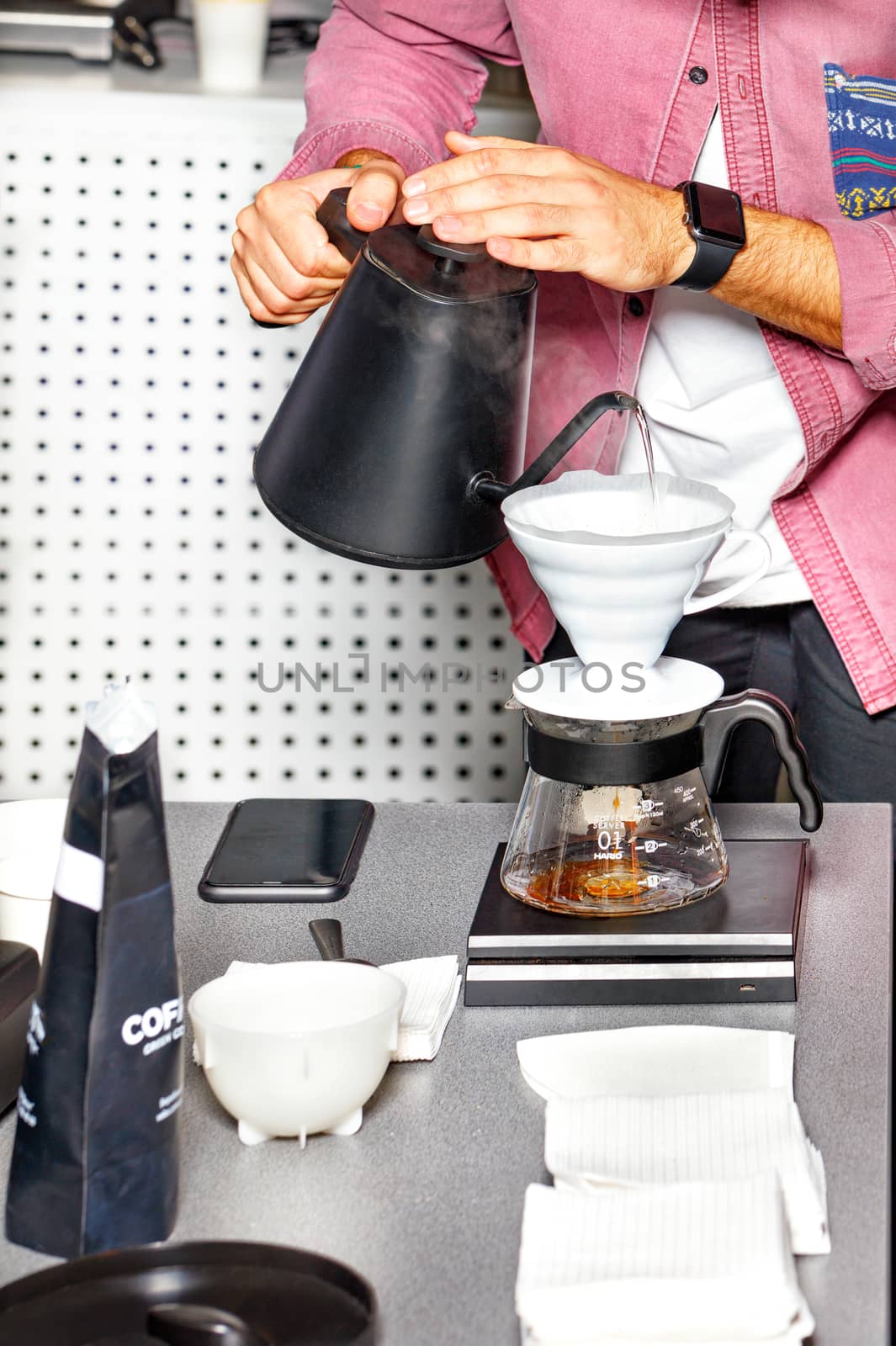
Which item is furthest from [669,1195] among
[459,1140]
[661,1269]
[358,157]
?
[358,157]

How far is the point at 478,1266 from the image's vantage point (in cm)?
65

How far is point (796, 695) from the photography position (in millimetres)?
1386

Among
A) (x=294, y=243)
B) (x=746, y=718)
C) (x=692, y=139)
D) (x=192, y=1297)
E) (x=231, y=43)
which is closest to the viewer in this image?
(x=192, y=1297)

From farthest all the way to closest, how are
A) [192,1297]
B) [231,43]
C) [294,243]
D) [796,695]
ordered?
[231,43], [796,695], [294,243], [192,1297]

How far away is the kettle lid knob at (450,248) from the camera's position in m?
0.88

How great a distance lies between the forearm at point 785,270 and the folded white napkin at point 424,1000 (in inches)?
21.7

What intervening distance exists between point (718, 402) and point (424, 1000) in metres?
0.64

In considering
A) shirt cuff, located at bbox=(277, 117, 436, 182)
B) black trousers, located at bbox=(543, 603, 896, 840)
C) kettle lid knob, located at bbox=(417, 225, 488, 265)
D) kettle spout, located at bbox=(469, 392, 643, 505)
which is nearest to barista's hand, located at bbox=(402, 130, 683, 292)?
kettle lid knob, located at bbox=(417, 225, 488, 265)

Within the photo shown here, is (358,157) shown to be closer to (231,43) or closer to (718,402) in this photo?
(718,402)

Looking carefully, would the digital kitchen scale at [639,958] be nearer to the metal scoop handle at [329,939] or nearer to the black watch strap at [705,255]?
the metal scoop handle at [329,939]

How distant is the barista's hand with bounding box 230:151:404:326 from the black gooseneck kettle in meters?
0.15

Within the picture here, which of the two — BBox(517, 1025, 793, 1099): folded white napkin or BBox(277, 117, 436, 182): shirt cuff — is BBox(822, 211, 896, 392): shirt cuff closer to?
BBox(277, 117, 436, 182): shirt cuff

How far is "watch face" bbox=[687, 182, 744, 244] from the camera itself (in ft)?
3.41

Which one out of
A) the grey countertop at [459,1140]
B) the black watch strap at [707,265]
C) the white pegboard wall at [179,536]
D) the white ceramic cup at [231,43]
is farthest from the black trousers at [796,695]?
the white ceramic cup at [231,43]
